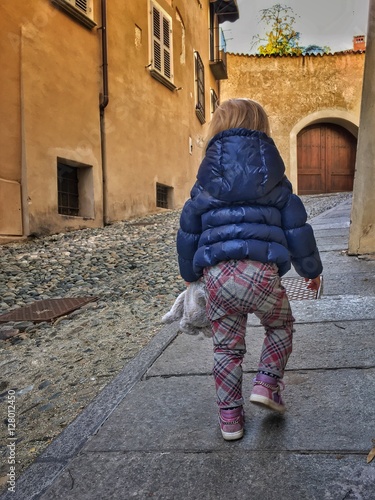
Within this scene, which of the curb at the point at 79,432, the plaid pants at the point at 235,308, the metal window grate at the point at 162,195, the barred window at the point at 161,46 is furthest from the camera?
the metal window grate at the point at 162,195

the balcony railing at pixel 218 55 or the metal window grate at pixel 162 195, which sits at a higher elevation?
the balcony railing at pixel 218 55

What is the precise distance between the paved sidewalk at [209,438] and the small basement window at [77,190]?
6.30 meters

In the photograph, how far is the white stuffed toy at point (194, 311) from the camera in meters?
1.83

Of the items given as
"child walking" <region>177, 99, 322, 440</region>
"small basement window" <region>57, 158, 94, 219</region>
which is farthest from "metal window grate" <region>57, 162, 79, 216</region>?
"child walking" <region>177, 99, 322, 440</region>

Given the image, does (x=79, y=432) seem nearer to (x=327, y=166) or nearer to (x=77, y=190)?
(x=77, y=190)

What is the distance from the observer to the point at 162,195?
39.5 feet

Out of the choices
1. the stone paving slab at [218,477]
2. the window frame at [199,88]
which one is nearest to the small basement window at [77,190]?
the window frame at [199,88]

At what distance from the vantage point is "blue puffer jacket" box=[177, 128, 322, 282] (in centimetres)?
168

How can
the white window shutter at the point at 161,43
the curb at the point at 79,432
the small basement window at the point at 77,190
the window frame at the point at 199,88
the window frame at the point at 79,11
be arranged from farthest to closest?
the window frame at the point at 199,88 < the white window shutter at the point at 161,43 < the small basement window at the point at 77,190 < the window frame at the point at 79,11 < the curb at the point at 79,432

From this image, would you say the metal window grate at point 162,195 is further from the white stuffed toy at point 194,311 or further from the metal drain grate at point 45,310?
the white stuffed toy at point 194,311

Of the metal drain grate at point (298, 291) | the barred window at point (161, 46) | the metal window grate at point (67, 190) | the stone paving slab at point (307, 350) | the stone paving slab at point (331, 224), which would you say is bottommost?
the stone paving slab at point (307, 350)

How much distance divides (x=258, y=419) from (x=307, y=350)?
761mm

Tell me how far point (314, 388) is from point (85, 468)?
0.98m

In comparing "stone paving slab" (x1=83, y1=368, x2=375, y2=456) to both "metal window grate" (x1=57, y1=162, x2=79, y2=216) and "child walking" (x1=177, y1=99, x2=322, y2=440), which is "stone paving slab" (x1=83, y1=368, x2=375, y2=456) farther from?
"metal window grate" (x1=57, y1=162, x2=79, y2=216)
